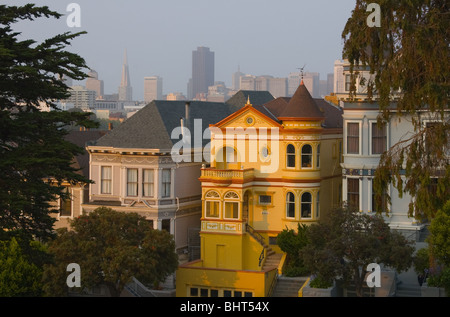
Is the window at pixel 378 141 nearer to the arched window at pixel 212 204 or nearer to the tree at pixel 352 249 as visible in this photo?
the tree at pixel 352 249

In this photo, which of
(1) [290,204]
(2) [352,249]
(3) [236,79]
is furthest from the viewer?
(3) [236,79]

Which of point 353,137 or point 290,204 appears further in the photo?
point 290,204

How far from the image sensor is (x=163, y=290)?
44.5 meters

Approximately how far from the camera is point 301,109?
4772cm

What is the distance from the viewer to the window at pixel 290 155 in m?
47.9

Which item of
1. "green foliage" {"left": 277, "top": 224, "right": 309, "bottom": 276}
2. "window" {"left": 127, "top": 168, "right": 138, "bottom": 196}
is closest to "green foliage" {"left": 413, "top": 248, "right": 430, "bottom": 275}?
"green foliage" {"left": 277, "top": 224, "right": 309, "bottom": 276}

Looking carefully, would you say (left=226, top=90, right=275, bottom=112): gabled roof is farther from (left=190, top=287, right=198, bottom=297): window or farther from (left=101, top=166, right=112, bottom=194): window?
(left=190, top=287, right=198, bottom=297): window

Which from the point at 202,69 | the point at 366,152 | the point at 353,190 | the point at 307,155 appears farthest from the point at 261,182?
the point at 202,69

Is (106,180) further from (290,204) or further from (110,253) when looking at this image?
(110,253)

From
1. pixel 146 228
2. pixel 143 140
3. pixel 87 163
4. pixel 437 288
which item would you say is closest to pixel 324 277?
pixel 437 288

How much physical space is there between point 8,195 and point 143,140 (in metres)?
19.8

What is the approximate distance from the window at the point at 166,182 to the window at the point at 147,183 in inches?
25.3

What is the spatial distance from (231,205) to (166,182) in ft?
14.8
